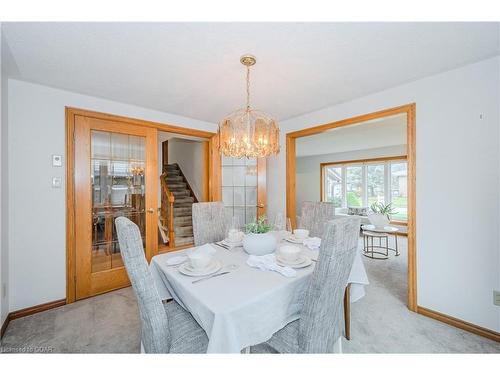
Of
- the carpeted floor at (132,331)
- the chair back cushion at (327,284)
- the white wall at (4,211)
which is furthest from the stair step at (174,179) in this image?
the chair back cushion at (327,284)

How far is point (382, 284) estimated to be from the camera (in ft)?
8.76

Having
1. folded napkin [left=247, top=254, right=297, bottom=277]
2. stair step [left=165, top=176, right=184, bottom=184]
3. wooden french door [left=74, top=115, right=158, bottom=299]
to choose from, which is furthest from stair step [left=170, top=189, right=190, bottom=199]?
folded napkin [left=247, top=254, right=297, bottom=277]

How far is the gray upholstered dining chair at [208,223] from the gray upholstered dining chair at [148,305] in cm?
107

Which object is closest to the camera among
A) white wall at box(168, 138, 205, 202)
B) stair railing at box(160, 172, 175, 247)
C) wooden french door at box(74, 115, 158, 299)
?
wooden french door at box(74, 115, 158, 299)

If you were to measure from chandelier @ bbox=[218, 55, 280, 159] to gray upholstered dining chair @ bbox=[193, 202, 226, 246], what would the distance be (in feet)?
2.15

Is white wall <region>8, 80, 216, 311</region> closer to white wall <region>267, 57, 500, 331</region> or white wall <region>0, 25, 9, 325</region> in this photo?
white wall <region>0, 25, 9, 325</region>

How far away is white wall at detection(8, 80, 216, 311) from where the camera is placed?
6.54ft

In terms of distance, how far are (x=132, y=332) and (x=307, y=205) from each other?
207 centimetres

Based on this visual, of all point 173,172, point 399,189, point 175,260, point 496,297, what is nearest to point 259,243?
point 175,260

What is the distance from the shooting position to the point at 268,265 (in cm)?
132

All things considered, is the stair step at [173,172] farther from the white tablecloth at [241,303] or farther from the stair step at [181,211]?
the white tablecloth at [241,303]

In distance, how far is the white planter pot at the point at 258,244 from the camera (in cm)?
155
